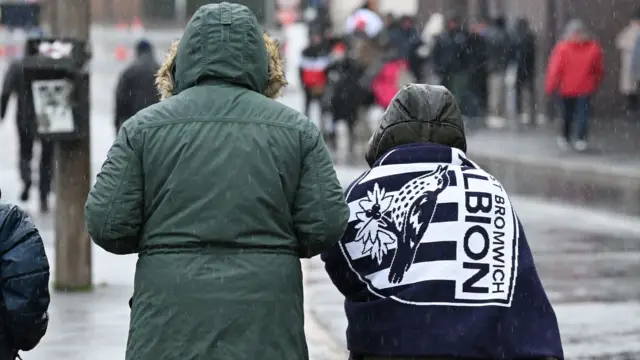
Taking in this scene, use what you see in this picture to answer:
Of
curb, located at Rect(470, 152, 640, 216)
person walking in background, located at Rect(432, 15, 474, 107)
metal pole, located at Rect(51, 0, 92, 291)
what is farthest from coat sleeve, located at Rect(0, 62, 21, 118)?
person walking in background, located at Rect(432, 15, 474, 107)

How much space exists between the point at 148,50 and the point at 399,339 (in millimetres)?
11983

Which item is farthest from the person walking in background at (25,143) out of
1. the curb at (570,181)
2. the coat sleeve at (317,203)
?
the coat sleeve at (317,203)

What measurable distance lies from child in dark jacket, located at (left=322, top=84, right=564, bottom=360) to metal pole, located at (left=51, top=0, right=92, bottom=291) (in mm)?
5724

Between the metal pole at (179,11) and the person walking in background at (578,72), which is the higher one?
the person walking in background at (578,72)

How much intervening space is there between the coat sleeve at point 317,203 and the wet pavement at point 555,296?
3.90 m

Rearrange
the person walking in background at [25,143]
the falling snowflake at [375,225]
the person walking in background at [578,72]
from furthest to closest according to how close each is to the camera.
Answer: the person walking in background at [578,72] → the person walking in background at [25,143] → the falling snowflake at [375,225]

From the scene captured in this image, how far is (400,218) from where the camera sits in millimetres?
4539

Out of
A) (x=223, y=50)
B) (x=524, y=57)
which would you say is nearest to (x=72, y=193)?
(x=223, y=50)

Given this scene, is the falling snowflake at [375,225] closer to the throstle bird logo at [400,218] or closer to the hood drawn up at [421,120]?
the throstle bird logo at [400,218]

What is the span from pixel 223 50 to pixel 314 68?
20109 millimetres

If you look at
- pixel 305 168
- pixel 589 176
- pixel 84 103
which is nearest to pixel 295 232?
pixel 305 168

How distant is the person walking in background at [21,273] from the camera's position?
4.62 m

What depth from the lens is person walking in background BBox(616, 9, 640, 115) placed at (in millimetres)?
23828

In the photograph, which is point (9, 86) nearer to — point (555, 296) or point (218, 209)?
point (555, 296)
